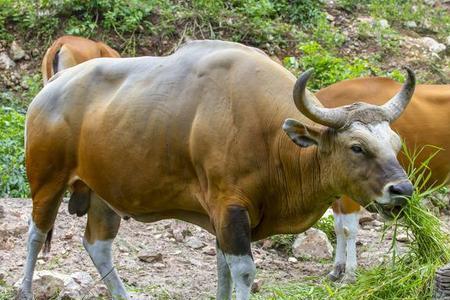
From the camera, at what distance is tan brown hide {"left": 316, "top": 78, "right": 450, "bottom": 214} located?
894 centimetres

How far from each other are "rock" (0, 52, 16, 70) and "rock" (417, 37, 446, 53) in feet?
22.4

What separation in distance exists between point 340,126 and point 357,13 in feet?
36.5

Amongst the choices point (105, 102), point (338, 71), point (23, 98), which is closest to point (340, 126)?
point (105, 102)

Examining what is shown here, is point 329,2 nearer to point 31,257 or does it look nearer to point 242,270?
point 31,257

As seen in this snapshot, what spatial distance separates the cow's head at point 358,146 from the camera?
18.3 feet

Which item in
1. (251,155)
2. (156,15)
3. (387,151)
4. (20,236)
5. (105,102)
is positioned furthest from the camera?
(156,15)

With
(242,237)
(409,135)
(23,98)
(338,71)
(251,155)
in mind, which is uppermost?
(251,155)

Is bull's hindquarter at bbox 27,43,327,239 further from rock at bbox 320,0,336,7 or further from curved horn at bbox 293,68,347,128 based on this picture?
rock at bbox 320,0,336,7

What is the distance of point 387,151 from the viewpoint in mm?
5625

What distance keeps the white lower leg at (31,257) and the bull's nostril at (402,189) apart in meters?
3.05

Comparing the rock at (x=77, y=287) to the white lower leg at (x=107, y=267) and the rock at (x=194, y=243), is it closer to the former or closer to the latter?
the white lower leg at (x=107, y=267)

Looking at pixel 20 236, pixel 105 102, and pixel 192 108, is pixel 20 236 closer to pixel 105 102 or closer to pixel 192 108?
pixel 105 102

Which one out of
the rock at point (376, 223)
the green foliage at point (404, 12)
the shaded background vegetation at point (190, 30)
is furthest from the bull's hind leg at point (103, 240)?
the green foliage at point (404, 12)

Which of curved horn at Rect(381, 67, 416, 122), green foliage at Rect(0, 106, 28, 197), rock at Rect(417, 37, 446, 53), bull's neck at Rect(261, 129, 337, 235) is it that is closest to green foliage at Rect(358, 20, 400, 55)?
rock at Rect(417, 37, 446, 53)
